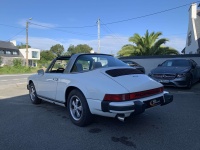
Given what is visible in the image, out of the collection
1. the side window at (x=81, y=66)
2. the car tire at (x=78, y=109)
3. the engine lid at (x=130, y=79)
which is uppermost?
the side window at (x=81, y=66)

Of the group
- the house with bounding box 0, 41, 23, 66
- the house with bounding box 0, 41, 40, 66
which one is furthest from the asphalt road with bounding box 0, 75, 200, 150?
the house with bounding box 0, 41, 23, 66

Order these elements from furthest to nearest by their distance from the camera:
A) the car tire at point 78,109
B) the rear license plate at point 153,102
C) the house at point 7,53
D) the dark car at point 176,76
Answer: the house at point 7,53
the dark car at point 176,76
the car tire at point 78,109
the rear license plate at point 153,102

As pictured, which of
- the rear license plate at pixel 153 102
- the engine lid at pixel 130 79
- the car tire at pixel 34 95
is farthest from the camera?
the car tire at pixel 34 95

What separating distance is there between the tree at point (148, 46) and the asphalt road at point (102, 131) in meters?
16.6

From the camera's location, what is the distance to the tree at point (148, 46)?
70.1 feet

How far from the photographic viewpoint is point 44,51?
3457 inches

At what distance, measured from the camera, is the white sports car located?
11.3 ft

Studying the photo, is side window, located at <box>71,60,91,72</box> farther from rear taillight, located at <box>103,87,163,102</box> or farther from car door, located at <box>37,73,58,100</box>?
rear taillight, located at <box>103,87,163,102</box>

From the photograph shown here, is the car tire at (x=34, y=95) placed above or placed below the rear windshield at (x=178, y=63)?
below

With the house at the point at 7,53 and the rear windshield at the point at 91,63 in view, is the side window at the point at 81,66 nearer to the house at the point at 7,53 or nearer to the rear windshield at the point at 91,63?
the rear windshield at the point at 91,63

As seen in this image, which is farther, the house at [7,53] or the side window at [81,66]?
the house at [7,53]

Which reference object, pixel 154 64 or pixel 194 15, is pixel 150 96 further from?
pixel 194 15

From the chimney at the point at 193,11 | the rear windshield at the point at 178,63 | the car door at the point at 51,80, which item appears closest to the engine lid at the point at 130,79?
the car door at the point at 51,80

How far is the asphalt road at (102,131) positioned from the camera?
327cm
